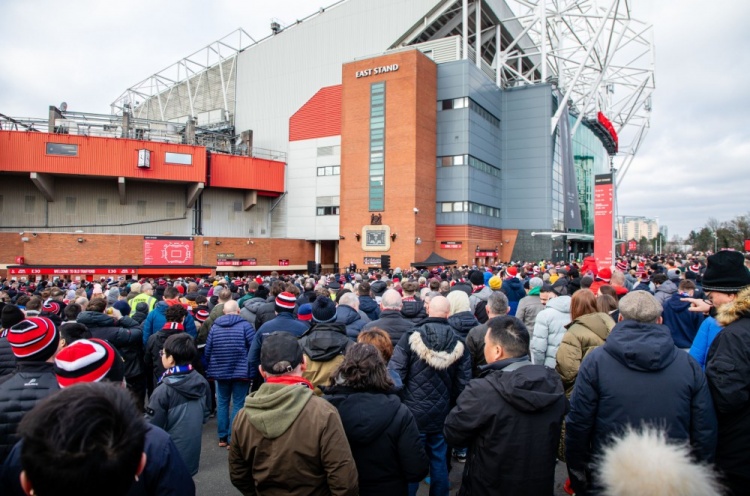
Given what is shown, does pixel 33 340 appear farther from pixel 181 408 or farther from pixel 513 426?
pixel 513 426

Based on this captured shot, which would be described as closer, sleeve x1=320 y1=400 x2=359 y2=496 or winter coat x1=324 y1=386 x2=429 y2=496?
sleeve x1=320 y1=400 x2=359 y2=496

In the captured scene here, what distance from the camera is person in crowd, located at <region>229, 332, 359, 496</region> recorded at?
2506mm

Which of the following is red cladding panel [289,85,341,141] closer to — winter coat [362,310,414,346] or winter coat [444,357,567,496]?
winter coat [362,310,414,346]

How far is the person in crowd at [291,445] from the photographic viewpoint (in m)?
2.51

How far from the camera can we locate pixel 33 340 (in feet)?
9.34

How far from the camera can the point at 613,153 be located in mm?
61688

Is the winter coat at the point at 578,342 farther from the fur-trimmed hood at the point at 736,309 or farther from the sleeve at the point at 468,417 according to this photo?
the sleeve at the point at 468,417

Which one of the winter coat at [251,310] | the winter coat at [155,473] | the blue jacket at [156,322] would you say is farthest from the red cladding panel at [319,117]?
the winter coat at [155,473]

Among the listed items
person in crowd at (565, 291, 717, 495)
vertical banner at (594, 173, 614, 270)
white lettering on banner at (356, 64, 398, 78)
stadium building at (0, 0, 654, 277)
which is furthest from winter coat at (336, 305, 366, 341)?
white lettering on banner at (356, 64, 398, 78)

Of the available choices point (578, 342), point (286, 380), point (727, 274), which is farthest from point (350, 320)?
point (727, 274)

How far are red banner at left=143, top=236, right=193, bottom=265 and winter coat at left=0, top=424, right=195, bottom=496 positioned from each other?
31685 mm

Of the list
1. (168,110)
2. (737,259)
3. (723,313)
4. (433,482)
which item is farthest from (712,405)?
(168,110)

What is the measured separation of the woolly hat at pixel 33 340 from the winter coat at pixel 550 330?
15.7ft

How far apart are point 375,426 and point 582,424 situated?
143 centimetres
